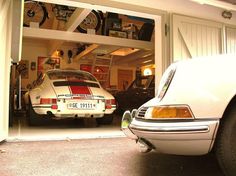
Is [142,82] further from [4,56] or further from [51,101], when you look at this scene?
[4,56]


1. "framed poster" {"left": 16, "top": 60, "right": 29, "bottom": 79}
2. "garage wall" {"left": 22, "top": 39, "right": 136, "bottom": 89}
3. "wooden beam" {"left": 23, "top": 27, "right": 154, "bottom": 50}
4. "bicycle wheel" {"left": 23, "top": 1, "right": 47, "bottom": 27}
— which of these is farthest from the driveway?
"garage wall" {"left": 22, "top": 39, "right": 136, "bottom": 89}

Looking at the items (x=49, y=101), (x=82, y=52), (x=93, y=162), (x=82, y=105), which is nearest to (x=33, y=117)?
(x=49, y=101)

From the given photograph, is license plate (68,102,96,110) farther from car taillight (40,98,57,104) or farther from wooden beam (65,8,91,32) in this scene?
wooden beam (65,8,91,32)

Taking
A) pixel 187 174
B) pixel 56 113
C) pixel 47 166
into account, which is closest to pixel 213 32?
pixel 56 113

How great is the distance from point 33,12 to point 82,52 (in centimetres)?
388

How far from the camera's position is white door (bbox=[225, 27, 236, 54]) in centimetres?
588

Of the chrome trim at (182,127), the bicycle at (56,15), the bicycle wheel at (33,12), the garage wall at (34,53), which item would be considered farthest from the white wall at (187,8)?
the garage wall at (34,53)

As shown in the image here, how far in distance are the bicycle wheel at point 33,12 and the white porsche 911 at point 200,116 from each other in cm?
686

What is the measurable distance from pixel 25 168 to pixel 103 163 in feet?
2.40

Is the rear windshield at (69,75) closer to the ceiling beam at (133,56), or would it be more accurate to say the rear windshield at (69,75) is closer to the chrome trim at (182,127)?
the chrome trim at (182,127)

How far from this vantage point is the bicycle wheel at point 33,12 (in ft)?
26.0

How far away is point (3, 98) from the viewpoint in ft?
12.1

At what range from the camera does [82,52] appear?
11.7m

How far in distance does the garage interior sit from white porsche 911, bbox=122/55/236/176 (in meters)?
2.49
